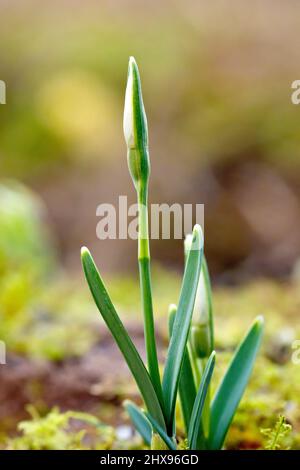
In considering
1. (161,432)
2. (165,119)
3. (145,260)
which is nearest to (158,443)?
(161,432)

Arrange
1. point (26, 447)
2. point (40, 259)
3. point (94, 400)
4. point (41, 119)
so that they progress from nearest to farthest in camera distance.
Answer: point (26, 447) → point (94, 400) → point (40, 259) → point (41, 119)

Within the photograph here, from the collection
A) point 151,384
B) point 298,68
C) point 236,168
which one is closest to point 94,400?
point 151,384

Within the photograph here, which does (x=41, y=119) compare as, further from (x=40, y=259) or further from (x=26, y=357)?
(x=26, y=357)

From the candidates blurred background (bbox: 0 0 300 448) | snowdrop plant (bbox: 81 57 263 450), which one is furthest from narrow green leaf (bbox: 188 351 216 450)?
blurred background (bbox: 0 0 300 448)

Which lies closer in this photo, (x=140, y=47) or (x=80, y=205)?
(x=80, y=205)

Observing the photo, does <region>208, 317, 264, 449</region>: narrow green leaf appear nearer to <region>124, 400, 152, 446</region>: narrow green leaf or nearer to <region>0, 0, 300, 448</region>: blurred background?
<region>124, 400, 152, 446</region>: narrow green leaf
